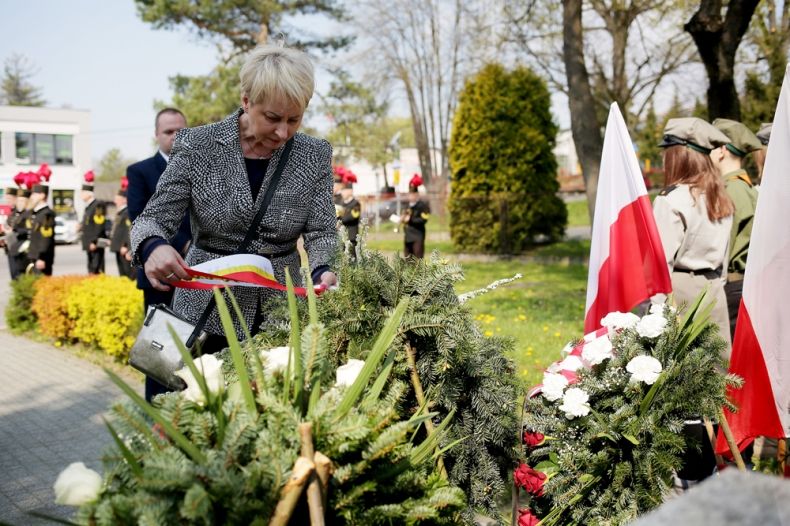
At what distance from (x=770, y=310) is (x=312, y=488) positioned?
2.08 metres

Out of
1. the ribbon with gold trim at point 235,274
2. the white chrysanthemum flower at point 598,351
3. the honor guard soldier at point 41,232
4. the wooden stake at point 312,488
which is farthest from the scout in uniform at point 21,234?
the wooden stake at point 312,488

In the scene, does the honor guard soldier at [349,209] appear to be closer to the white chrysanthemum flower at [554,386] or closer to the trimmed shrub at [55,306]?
the trimmed shrub at [55,306]

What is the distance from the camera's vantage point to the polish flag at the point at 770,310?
2.93 meters

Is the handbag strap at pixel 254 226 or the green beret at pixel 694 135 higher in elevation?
the green beret at pixel 694 135

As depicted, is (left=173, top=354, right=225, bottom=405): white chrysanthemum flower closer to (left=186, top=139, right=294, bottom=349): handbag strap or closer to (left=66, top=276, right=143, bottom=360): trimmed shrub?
(left=186, top=139, right=294, bottom=349): handbag strap

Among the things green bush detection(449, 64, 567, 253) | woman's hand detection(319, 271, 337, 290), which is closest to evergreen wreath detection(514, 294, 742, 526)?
woman's hand detection(319, 271, 337, 290)

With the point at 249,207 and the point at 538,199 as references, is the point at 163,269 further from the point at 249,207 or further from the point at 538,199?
the point at 538,199

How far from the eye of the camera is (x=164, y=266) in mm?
2637

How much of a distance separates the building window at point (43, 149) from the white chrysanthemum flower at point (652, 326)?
2164 inches

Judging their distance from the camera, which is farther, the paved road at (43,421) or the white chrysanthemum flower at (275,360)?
the paved road at (43,421)

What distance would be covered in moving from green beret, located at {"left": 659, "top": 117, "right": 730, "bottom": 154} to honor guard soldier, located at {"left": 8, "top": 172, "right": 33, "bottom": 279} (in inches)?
400

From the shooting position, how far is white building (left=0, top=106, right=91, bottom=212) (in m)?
51.4

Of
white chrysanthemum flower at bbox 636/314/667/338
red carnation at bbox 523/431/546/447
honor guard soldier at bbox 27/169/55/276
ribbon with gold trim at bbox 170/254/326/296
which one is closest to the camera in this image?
ribbon with gold trim at bbox 170/254/326/296

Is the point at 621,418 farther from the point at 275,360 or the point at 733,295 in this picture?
the point at 733,295
